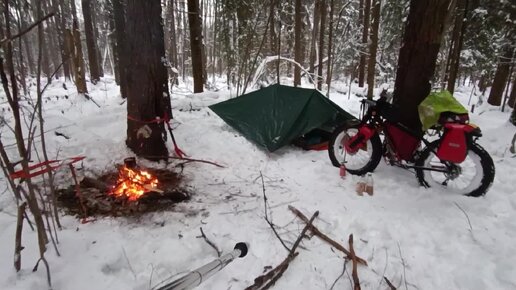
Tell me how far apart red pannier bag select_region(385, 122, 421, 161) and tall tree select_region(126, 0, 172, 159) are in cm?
333

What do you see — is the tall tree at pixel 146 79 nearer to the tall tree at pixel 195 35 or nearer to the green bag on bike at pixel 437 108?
the green bag on bike at pixel 437 108

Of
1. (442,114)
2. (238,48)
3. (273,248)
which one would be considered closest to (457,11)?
(442,114)

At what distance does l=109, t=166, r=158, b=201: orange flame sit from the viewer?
137 inches

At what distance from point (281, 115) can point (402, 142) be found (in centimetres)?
216

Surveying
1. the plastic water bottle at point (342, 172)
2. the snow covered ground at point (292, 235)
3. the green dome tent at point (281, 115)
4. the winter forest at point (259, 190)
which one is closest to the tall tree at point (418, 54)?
the winter forest at point (259, 190)

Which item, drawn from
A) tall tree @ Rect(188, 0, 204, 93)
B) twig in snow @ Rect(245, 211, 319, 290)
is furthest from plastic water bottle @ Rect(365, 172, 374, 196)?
tall tree @ Rect(188, 0, 204, 93)

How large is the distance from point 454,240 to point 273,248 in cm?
175

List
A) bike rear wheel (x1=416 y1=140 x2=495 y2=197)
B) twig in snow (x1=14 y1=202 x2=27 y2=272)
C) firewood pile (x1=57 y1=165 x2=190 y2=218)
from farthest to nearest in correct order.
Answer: bike rear wheel (x1=416 y1=140 x2=495 y2=197), firewood pile (x1=57 y1=165 x2=190 y2=218), twig in snow (x1=14 y1=202 x2=27 y2=272)

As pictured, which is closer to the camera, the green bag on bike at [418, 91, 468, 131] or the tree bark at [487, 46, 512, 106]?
the green bag on bike at [418, 91, 468, 131]

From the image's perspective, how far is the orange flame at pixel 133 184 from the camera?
3484 mm

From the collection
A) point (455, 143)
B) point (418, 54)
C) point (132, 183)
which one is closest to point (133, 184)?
point (132, 183)

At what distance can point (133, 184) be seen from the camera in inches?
142

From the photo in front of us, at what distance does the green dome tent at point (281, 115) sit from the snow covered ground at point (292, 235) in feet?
3.35

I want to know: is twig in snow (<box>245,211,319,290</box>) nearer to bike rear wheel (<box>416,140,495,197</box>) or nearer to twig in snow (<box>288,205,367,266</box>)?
twig in snow (<box>288,205,367,266</box>)
